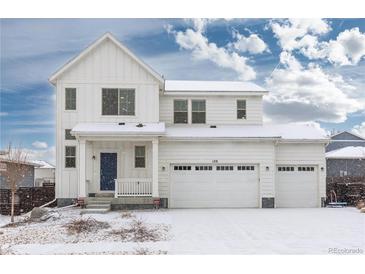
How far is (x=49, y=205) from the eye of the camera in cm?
1925

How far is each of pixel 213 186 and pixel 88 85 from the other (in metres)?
6.84

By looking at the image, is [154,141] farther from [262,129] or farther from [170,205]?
[262,129]

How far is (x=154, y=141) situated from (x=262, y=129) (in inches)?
209

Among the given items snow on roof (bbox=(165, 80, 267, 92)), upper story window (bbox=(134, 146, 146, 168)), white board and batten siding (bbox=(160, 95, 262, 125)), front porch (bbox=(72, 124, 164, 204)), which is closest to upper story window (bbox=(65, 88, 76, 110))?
front porch (bbox=(72, 124, 164, 204))

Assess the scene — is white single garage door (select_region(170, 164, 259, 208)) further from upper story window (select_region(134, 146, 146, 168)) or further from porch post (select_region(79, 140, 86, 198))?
porch post (select_region(79, 140, 86, 198))

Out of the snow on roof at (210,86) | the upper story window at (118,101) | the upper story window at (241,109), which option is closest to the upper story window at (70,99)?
the upper story window at (118,101)

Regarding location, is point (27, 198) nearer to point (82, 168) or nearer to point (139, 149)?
point (82, 168)

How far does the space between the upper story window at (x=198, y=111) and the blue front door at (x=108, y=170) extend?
413 centimetres

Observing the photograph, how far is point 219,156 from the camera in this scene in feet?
62.7

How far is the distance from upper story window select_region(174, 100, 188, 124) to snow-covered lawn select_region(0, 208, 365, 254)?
5613 mm

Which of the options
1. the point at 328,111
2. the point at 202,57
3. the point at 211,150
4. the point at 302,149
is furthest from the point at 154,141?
the point at 328,111

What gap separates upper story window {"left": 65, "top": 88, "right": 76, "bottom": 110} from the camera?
1897 cm

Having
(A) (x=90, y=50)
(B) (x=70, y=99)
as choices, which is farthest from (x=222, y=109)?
(B) (x=70, y=99)

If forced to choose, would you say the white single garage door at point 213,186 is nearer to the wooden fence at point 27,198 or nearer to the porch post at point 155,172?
the porch post at point 155,172
